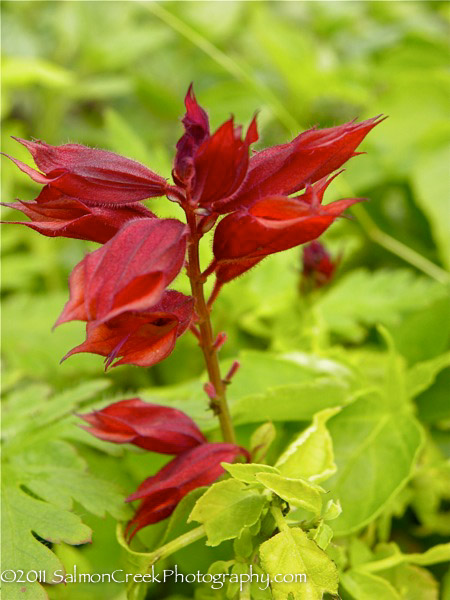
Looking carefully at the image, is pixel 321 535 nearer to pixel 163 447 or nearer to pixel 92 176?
pixel 163 447

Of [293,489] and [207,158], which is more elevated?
[207,158]

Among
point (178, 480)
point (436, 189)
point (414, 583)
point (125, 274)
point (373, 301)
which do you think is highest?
point (436, 189)

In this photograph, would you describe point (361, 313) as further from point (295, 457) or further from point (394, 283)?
point (295, 457)

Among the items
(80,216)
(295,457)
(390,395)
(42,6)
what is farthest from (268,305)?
(42,6)

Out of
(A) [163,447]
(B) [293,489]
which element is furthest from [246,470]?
(A) [163,447]

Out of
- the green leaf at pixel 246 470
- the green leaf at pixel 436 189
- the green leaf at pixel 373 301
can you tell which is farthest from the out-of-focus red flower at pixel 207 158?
the green leaf at pixel 436 189

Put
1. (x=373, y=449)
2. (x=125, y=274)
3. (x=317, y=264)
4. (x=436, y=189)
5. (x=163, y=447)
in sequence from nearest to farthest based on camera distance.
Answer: (x=125, y=274) → (x=163, y=447) → (x=373, y=449) → (x=317, y=264) → (x=436, y=189)
